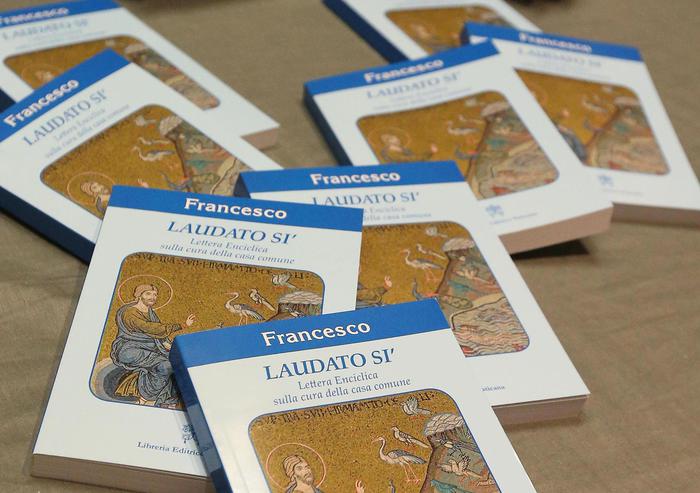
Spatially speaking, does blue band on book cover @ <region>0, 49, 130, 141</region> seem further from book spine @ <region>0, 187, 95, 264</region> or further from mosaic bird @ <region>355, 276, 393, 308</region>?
mosaic bird @ <region>355, 276, 393, 308</region>

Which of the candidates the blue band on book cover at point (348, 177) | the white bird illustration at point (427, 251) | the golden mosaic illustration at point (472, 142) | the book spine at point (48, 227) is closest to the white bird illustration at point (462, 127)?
the golden mosaic illustration at point (472, 142)

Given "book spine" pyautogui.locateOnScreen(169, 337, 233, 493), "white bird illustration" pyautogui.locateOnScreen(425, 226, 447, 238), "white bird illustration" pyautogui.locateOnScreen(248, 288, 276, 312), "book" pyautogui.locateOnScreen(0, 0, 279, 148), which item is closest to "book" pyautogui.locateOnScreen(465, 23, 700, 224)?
"white bird illustration" pyautogui.locateOnScreen(425, 226, 447, 238)

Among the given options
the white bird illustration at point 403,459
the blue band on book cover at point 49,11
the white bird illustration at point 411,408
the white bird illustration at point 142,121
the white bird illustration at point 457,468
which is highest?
the blue band on book cover at point 49,11

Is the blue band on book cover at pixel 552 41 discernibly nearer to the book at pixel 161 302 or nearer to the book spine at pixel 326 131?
the book spine at pixel 326 131

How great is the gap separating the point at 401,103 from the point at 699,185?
1.17 ft

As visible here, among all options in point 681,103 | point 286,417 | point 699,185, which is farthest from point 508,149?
point 286,417

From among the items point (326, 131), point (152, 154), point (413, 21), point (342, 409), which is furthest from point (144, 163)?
point (413, 21)

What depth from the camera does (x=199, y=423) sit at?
62 cm

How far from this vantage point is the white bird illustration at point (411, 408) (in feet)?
2.15

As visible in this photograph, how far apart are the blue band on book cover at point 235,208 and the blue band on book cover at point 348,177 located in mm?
41

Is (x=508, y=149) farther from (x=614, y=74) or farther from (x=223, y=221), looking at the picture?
(x=223, y=221)

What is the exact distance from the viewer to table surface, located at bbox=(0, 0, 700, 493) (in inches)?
29.0

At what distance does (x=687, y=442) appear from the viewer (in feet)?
2.60

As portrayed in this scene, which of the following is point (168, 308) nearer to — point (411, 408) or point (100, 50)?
point (411, 408)
